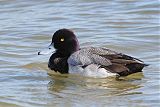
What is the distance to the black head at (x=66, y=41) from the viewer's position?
36.2 ft

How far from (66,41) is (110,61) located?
1075 millimetres

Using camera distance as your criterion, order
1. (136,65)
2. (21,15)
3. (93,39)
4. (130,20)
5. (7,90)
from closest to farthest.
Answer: (7,90)
(136,65)
(93,39)
(130,20)
(21,15)

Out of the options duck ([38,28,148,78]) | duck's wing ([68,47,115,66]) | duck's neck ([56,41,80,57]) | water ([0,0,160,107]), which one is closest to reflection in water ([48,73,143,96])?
water ([0,0,160,107])

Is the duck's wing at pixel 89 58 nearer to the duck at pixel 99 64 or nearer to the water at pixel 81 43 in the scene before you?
the duck at pixel 99 64

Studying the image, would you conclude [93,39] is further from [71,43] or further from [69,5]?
[69,5]

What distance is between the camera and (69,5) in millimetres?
16656

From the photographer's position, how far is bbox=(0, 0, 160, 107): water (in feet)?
30.0

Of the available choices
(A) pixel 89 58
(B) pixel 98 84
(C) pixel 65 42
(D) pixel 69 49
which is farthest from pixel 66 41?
(B) pixel 98 84

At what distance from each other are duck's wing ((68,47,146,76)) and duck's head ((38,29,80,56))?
0.46 meters

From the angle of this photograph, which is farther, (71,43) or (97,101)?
(71,43)

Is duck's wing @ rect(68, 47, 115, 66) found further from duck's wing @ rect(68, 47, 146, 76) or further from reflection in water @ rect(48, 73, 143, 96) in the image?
reflection in water @ rect(48, 73, 143, 96)

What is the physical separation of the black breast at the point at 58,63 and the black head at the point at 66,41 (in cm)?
14

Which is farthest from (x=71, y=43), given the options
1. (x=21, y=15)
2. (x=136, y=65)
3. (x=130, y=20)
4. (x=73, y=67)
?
(x=21, y=15)

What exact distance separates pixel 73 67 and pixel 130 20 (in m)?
4.52
